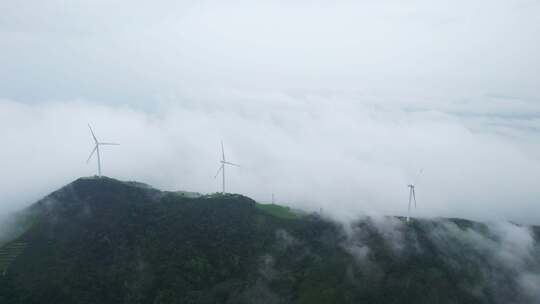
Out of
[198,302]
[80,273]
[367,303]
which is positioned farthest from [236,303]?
[80,273]

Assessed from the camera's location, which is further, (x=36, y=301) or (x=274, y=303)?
(x=274, y=303)

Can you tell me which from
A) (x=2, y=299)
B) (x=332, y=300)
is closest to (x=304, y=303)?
(x=332, y=300)

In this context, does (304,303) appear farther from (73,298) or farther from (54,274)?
(54,274)

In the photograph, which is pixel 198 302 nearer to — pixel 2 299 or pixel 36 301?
pixel 36 301

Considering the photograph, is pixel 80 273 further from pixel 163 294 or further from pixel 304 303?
pixel 304 303

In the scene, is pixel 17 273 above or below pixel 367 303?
above

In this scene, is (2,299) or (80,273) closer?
(2,299)

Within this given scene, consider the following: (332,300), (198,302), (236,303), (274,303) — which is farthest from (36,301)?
(332,300)

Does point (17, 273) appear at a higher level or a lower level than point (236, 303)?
higher
